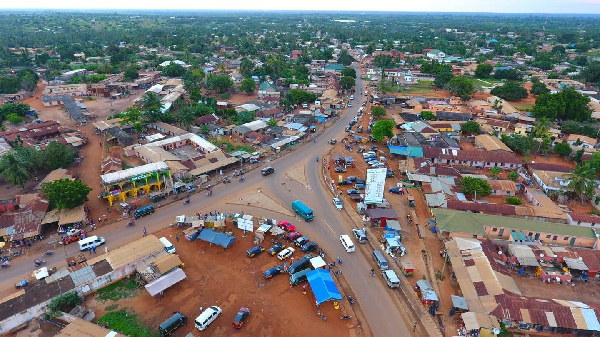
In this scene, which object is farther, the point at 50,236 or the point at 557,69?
the point at 557,69

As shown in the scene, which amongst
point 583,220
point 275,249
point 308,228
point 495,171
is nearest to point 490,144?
point 495,171

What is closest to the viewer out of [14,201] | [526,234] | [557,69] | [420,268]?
[420,268]

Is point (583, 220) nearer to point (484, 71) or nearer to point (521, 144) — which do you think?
point (521, 144)

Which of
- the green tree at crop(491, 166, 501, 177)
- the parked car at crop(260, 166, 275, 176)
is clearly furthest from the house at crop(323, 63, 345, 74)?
the parked car at crop(260, 166, 275, 176)

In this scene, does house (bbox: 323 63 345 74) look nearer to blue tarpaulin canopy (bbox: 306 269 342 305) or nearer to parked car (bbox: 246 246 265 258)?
parked car (bbox: 246 246 265 258)

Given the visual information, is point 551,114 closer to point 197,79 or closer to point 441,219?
point 441,219

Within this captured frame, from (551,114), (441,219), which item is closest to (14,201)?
(441,219)

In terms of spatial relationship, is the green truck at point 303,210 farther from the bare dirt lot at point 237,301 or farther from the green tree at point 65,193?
the green tree at point 65,193
